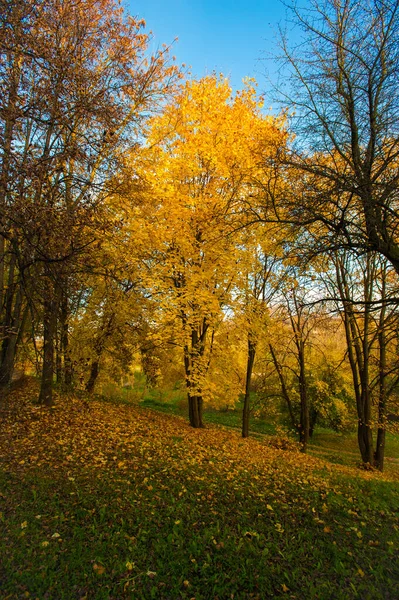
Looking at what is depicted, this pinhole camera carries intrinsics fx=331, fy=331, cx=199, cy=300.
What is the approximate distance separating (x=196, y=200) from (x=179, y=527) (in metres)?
7.73

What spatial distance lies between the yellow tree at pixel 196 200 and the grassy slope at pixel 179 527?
386 cm

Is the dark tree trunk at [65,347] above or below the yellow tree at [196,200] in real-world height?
below

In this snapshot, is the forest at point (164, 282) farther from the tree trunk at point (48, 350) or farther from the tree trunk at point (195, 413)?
the tree trunk at point (195, 413)

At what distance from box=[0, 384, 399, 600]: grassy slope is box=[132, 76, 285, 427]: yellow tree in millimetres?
3857

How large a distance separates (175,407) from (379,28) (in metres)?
23.4

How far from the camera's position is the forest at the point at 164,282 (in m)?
3.49

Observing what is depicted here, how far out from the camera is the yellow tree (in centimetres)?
884

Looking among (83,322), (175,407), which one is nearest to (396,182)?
(83,322)

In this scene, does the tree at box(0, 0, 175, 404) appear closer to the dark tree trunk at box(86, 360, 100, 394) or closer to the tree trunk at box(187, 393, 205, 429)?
the dark tree trunk at box(86, 360, 100, 394)

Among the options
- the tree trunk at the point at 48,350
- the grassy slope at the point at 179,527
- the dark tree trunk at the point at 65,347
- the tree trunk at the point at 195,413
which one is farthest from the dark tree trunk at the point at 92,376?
the grassy slope at the point at 179,527

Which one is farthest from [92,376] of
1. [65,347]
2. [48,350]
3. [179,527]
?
[179,527]

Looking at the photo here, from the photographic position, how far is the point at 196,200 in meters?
9.34

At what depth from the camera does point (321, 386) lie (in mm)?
15391

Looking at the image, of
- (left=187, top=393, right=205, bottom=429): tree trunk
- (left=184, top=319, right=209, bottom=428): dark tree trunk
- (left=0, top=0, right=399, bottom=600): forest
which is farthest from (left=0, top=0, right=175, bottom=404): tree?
(left=187, top=393, right=205, bottom=429): tree trunk
